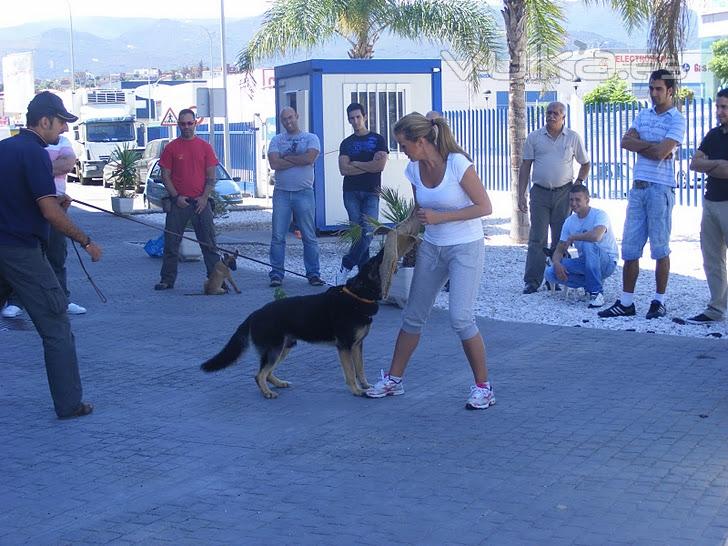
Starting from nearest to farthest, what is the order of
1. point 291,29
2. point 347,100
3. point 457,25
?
point 347,100 < point 291,29 < point 457,25

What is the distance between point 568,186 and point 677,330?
88.8 inches

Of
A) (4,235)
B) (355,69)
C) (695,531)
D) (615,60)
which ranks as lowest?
(695,531)


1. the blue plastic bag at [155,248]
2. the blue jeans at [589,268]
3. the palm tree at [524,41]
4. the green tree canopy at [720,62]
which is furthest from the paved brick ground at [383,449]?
the green tree canopy at [720,62]

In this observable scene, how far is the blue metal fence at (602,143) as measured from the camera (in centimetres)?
1973

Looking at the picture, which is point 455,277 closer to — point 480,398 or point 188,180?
point 480,398

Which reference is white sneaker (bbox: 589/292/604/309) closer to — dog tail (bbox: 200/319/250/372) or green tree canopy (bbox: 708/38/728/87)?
dog tail (bbox: 200/319/250/372)

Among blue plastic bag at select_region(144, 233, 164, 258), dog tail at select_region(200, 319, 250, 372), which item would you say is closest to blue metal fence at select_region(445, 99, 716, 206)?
blue plastic bag at select_region(144, 233, 164, 258)

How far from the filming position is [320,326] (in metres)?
7.25

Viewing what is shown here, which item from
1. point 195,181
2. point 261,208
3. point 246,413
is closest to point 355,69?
point 195,181

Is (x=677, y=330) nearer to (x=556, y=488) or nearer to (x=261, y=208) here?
(x=556, y=488)

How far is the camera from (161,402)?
7.49 m

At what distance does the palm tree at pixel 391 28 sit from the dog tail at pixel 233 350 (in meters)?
15.9

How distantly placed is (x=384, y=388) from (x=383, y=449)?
1153mm

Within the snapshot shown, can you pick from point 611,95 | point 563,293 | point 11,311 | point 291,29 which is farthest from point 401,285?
point 611,95
